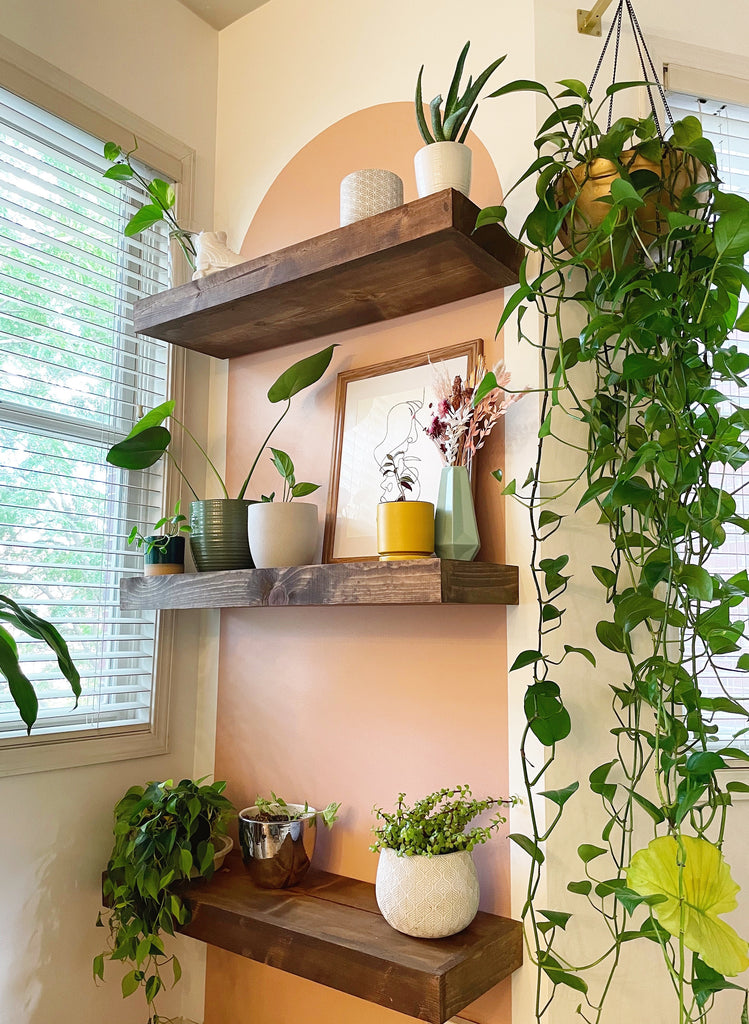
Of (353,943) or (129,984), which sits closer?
(353,943)

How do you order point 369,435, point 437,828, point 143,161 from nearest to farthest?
point 437,828 < point 369,435 < point 143,161

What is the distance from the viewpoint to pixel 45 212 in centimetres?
166

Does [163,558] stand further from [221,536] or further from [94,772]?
[94,772]

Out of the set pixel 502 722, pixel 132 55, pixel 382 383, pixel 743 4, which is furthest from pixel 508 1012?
pixel 132 55

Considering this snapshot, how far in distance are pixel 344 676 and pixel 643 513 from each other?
28.7 inches

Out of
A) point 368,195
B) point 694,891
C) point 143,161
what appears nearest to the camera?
point 694,891

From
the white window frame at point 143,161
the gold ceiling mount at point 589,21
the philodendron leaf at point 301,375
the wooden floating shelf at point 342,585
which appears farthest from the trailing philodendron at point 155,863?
the gold ceiling mount at point 589,21

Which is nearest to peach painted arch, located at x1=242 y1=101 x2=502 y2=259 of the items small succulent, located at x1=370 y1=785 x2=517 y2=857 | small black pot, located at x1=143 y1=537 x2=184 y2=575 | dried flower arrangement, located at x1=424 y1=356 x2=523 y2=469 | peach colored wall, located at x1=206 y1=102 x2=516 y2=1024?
peach colored wall, located at x1=206 y1=102 x2=516 y2=1024

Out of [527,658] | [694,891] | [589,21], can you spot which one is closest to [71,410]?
[527,658]

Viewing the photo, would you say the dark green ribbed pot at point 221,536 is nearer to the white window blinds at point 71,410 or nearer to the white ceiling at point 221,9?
the white window blinds at point 71,410

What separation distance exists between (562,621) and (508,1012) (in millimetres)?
667

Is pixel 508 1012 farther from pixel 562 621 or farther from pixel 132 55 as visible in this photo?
pixel 132 55

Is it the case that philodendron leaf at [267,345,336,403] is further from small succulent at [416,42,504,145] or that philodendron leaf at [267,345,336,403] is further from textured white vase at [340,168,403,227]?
small succulent at [416,42,504,145]

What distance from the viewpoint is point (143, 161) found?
1873 millimetres
